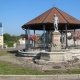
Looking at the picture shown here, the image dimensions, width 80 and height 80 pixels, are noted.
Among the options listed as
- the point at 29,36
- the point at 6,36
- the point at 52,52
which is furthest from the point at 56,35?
the point at 6,36

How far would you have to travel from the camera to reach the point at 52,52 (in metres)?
15.7

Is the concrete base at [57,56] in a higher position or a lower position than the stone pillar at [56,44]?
lower

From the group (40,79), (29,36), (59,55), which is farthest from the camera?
(29,36)

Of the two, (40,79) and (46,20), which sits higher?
(46,20)

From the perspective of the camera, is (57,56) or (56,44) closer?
(57,56)

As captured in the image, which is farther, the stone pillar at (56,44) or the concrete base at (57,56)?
the stone pillar at (56,44)

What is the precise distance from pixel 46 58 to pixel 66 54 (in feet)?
5.24

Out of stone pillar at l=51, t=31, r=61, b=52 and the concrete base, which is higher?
stone pillar at l=51, t=31, r=61, b=52

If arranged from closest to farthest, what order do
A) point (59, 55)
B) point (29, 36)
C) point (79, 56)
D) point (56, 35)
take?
point (59, 55) < point (56, 35) < point (79, 56) < point (29, 36)

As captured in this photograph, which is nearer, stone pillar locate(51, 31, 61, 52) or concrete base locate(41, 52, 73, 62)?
A: concrete base locate(41, 52, 73, 62)

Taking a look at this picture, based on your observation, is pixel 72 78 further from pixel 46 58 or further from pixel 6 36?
pixel 6 36

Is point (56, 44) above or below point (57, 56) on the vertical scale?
above

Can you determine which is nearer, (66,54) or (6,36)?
(66,54)

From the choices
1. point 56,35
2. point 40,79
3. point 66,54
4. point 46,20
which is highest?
point 46,20
